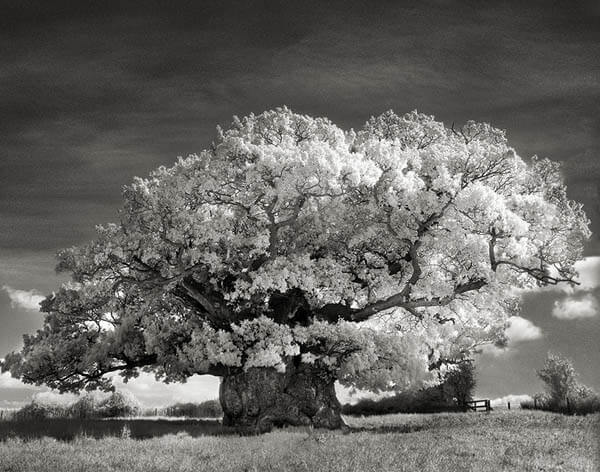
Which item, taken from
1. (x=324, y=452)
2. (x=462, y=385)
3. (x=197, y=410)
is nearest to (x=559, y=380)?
(x=462, y=385)

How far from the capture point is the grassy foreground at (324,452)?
546 inches

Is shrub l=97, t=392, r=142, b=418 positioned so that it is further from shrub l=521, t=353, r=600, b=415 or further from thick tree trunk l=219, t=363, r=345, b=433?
shrub l=521, t=353, r=600, b=415

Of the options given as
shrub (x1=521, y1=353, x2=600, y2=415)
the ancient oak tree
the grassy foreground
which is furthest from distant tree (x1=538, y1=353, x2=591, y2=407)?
the grassy foreground

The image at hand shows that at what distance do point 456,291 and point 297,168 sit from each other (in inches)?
353

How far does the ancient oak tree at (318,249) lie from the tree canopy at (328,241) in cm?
7

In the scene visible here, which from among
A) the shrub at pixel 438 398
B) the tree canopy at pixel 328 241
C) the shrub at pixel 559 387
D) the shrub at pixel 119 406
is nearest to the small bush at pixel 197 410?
the shrub at pixel 119 406

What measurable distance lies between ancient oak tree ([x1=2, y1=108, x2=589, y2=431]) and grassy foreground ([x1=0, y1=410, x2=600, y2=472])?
5.49 metres

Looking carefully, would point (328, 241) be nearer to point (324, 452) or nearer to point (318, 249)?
→ point (318, 249)

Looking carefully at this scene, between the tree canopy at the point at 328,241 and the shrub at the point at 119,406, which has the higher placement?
the tree canopy at the point at 328,241

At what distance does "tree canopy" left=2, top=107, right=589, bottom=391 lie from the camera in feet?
78.7

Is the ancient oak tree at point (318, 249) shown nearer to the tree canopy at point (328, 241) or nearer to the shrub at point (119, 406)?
the tree canopy at point (328, 241)

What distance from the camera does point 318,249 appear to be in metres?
27.0

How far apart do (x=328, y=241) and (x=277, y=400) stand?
6831mm

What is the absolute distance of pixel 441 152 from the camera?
2505 centimetres
